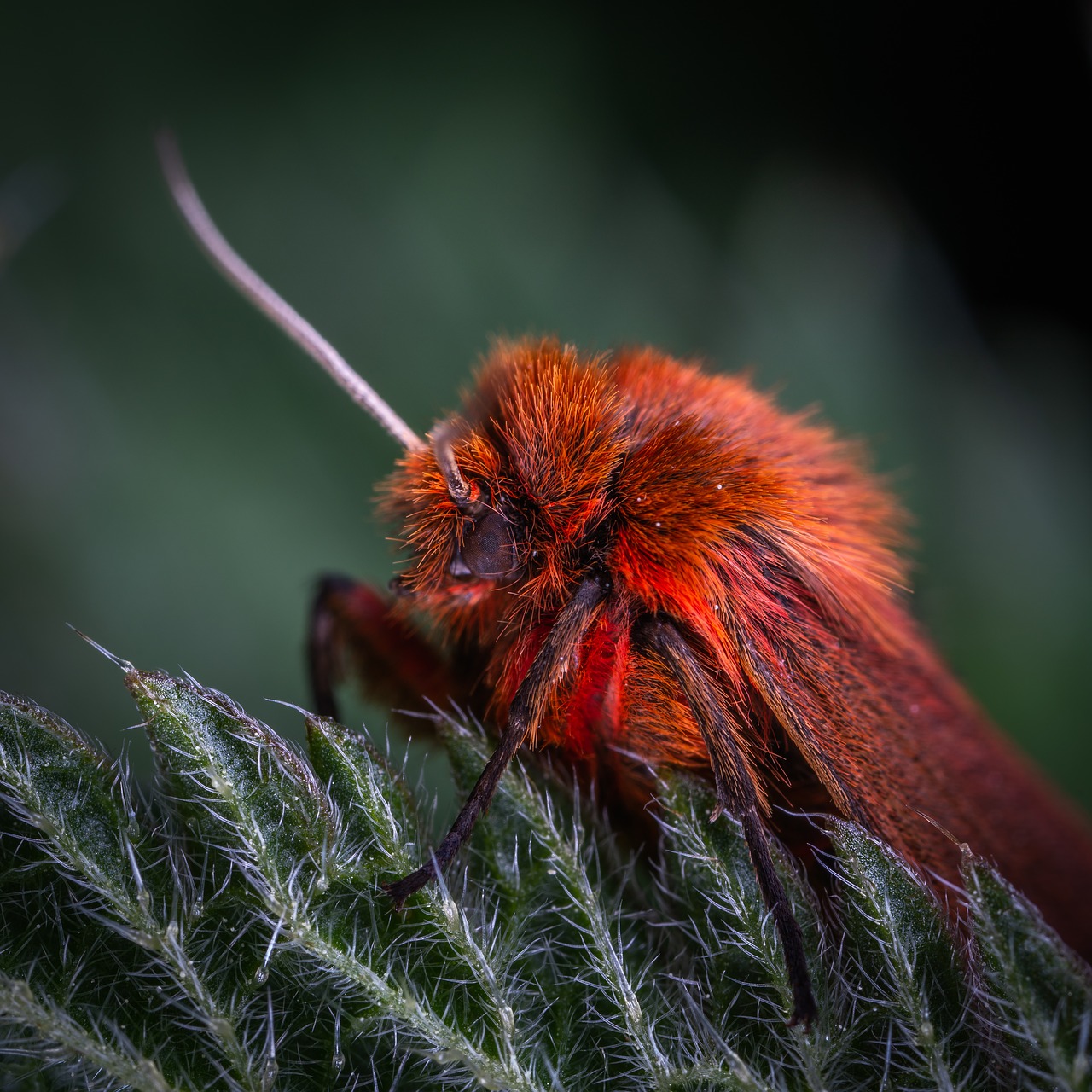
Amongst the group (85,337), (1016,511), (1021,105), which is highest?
(1021,105)

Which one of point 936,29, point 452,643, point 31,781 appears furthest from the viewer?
point 936,29

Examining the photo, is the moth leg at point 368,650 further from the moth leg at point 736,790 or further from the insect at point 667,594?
the moth leg at point 736,790

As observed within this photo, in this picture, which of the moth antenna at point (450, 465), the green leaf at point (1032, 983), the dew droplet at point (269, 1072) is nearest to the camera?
the green leaf at point (1032, 983)

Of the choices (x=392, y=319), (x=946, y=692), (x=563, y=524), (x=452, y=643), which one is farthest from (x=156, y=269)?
(x=946, y=692)

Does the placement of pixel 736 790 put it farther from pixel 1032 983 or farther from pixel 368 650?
pixel 368 650

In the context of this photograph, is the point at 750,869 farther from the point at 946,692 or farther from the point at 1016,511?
the point at 1016,511

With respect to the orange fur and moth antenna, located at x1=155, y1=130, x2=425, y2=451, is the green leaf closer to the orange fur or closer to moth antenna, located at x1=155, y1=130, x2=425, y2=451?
the orange fur

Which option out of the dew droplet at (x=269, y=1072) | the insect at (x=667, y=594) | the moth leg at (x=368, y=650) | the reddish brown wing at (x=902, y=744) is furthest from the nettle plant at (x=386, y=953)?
the moth leg at (x=368, y=650)

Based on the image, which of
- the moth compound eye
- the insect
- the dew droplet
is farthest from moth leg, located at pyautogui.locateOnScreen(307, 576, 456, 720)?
the dew droplet

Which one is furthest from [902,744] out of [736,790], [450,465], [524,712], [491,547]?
[450,465]
